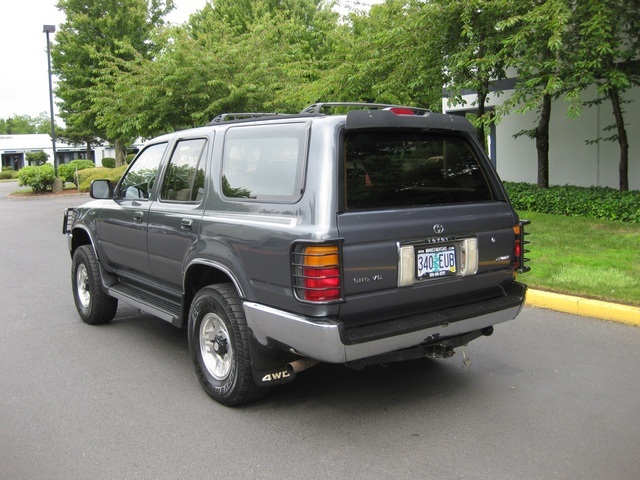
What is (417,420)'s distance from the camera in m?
4.03

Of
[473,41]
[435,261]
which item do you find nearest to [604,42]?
[473,41]

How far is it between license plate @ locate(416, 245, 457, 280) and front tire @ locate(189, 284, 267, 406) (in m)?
1.21

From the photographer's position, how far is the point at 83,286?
6.66 meters

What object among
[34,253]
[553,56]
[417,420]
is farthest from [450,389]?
[34,253]

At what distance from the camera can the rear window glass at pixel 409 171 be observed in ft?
12.6

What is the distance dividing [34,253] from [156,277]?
7.51 metres

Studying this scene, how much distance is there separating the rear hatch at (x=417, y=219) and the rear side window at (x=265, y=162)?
334mm

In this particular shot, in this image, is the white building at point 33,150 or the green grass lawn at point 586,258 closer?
the green grass lawn at point 586,258

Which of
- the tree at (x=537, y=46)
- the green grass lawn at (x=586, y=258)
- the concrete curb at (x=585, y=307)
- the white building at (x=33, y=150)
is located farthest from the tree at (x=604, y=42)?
the white building at (x=33, y=150)

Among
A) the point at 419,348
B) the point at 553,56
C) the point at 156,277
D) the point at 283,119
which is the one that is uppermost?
the point at 553,56

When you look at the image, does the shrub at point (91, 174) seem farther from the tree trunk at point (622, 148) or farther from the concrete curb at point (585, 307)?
the concrete curb at point (585, 307)

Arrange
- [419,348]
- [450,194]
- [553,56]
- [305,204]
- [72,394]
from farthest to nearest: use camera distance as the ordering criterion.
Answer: [553,56] → [72,394] → [450,194] → [419,348] → [305,204]

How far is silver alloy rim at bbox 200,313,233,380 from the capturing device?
4328 mm

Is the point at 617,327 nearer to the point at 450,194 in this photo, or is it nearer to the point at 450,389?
the point at 450,389
